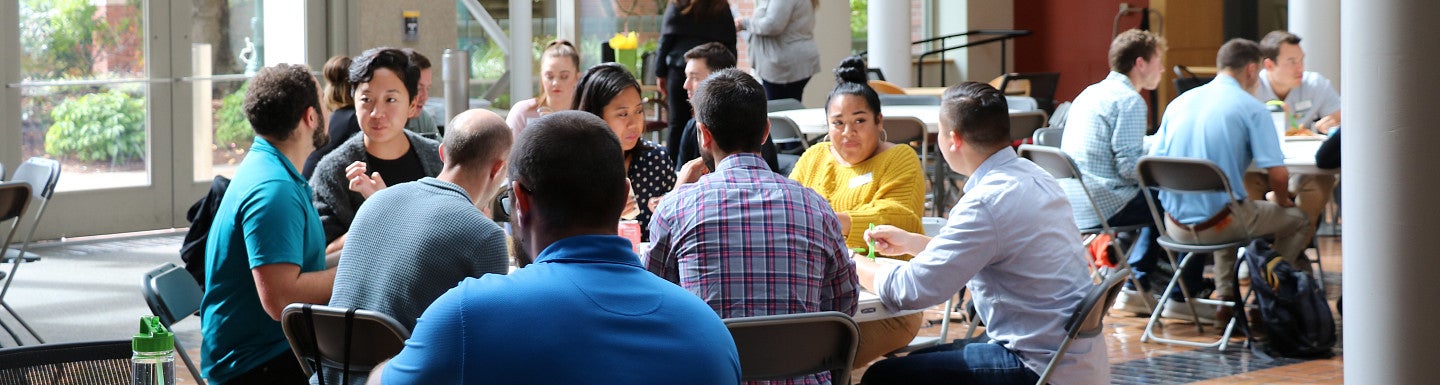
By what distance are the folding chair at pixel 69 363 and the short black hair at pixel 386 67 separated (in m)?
2.00

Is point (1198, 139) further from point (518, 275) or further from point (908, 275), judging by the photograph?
point (518, 275)

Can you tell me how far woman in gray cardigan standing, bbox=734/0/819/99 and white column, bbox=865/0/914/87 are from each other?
141cm

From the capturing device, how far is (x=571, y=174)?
1858mm

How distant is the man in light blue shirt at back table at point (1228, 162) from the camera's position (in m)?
6.13

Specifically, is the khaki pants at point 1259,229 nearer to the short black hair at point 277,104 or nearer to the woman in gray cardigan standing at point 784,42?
the woman in gray cardigan standing at point 784,42

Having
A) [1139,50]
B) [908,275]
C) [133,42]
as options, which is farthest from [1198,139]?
[133,42]

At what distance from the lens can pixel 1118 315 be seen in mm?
6645

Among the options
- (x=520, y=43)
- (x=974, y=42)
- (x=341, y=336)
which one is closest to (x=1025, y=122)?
(x=520, y=43)

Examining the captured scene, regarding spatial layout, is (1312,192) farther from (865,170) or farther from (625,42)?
(625,42)

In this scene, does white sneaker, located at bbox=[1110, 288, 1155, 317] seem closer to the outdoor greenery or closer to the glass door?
the glass door

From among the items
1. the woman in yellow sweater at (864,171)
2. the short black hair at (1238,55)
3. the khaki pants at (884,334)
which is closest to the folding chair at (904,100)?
the short black hair at (1238,55)

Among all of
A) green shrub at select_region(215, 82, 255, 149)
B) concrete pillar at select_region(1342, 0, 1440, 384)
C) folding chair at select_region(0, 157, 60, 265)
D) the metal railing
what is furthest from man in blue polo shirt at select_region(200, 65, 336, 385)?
the metal railing

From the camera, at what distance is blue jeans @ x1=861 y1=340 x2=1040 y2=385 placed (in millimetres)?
3365

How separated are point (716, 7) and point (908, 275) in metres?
5.20
